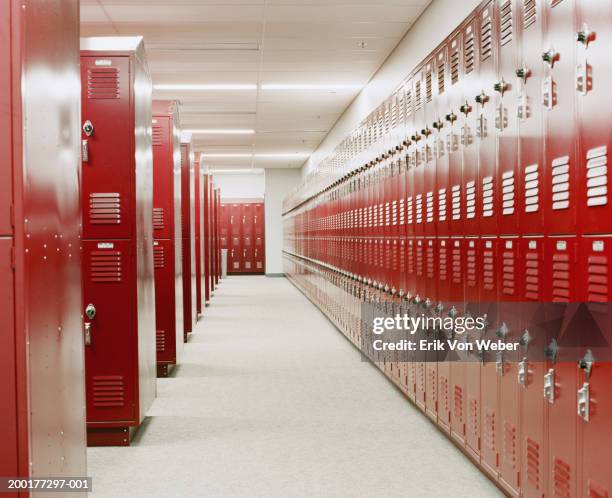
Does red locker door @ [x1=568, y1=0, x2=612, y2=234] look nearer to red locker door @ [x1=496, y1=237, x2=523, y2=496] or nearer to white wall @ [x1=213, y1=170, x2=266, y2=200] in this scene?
red locker door @ [x1=496, y1=237, x2=523, y2=496]

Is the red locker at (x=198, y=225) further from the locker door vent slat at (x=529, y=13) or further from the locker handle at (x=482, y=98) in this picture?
the locker door vent slat at (x=529, y=13)

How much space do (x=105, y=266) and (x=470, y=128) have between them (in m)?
2.43

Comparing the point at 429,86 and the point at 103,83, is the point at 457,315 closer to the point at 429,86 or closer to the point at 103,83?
the point at 429,86

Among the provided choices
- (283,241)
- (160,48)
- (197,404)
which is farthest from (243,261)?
(197,404)

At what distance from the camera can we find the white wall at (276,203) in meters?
22.8

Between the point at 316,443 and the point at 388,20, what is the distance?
4.72 m

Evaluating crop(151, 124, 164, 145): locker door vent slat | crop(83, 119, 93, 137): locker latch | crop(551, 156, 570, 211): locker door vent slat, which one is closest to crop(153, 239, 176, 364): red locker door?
crop(151, 124, 164, 145): locker door vent slat

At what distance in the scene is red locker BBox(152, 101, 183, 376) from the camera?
6.61 metres

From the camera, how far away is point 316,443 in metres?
4.54

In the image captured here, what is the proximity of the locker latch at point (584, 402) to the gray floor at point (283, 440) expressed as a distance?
48.6 inches

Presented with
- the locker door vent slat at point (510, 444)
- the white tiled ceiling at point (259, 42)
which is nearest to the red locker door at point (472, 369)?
the locker door vent slat at point (510, 444)

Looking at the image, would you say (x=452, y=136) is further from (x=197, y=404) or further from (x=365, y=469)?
(x=197, y=404)

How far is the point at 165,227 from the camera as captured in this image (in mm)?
6707

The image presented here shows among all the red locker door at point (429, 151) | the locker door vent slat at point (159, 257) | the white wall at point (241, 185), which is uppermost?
the white wall at point (241, 185)
